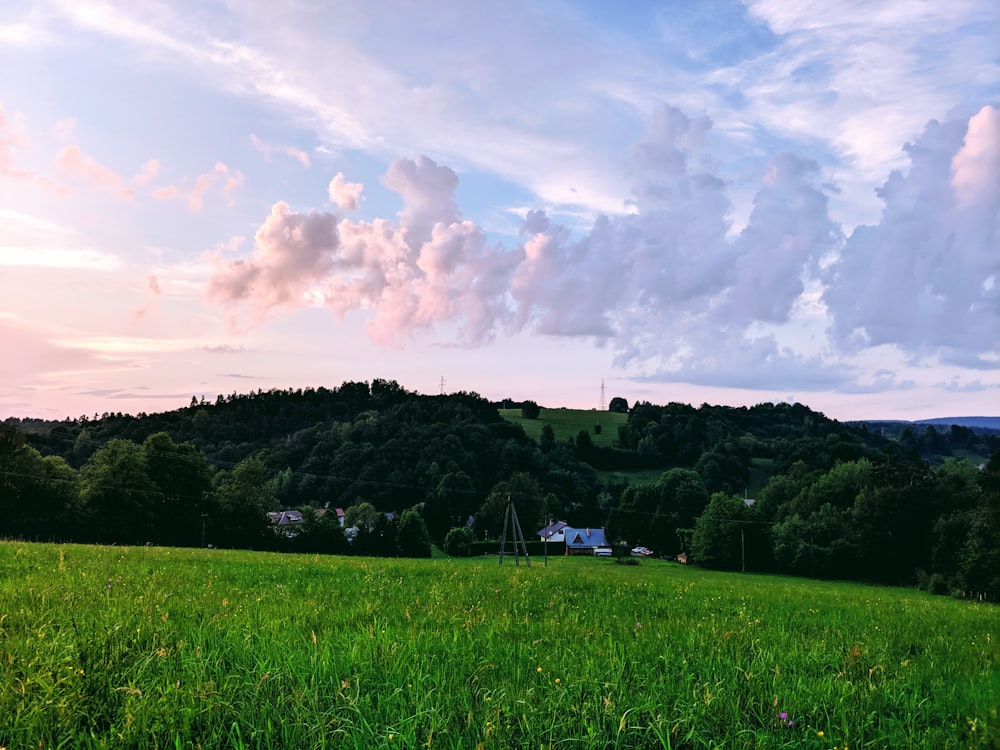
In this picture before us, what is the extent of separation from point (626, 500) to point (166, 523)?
80.6m

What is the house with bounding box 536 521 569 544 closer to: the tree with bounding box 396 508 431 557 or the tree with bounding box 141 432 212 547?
the tree with bounding box 396 508 431 557

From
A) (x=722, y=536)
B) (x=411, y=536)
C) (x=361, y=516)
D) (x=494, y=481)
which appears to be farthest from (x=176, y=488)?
(x=494, y=481)

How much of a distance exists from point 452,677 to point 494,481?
12891 centimetres

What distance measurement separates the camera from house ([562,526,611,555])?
140625 mm

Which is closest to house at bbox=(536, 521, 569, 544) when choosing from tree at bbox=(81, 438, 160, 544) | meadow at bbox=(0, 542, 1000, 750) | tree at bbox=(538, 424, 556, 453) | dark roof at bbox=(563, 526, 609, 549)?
dark roof at bbox=(563, 526, 609, 549)

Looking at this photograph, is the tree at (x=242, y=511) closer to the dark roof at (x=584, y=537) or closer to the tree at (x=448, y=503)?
the tree at (x=448, y=503)

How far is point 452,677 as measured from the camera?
471cm

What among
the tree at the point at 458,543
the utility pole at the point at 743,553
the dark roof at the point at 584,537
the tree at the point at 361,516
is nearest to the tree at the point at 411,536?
the tree at the point at 361,516

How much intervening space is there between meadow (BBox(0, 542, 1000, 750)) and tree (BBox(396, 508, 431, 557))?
292ft

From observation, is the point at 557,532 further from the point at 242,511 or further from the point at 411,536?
the point at 242,511

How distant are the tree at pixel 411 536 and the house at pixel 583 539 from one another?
172ft

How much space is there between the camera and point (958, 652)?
23.0 ft

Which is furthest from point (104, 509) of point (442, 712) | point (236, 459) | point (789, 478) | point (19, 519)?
point (789, 478)

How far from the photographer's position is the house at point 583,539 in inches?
5536
